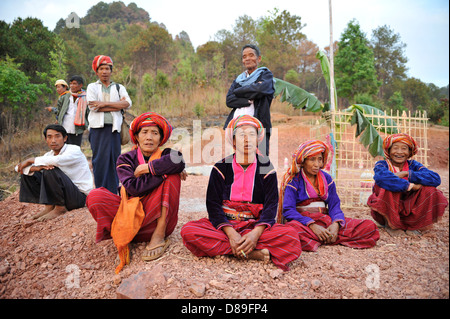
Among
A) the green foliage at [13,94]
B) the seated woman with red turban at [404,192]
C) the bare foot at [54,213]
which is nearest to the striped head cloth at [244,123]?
the seated woman with red turban at [404,192]

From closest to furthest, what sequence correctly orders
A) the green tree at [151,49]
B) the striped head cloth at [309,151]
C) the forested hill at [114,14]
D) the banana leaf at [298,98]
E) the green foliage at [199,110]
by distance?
the striped head cloth at [309,151] < the banana leaf at [298,98] < the green foliage at [199,110] < the green tree at [151,49] < the forested hill at [114,14]

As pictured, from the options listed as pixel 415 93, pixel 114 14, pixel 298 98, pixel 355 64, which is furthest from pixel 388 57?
pixel 114 14

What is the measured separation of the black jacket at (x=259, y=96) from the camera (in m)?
3.42

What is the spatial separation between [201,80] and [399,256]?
12979mm

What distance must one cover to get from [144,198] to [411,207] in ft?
9.13

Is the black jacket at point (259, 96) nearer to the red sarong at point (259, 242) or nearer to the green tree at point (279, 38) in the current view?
the red sarong at point (259, 242)

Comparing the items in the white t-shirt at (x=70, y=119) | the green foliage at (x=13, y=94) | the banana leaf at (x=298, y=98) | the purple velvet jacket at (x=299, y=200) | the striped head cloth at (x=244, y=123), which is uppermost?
the green foliage at (x=13, y=94)

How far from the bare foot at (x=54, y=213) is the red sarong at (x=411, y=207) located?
12.4ft

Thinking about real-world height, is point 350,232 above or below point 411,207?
below

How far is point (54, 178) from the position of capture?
3447 mm

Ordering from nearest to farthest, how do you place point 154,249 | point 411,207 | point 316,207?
point 154,249 → point 316,207 → point 411,207

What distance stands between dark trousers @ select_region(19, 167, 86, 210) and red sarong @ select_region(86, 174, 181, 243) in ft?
4.56

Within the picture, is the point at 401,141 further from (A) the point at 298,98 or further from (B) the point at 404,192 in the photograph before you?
(A) the point at 298,98
